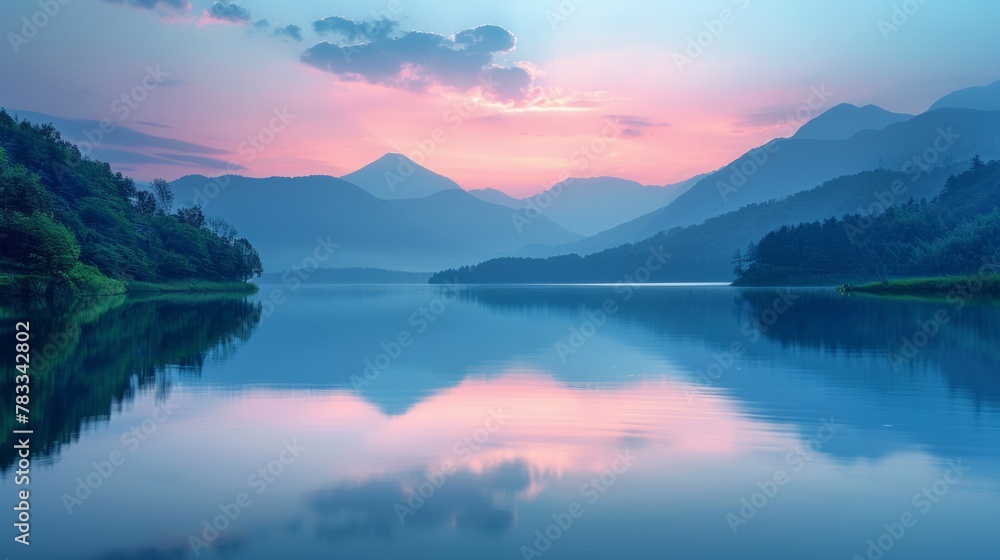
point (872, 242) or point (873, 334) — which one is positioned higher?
point (872, 242)

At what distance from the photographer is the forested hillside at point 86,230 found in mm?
72562

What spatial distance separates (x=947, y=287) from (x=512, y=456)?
88957mm

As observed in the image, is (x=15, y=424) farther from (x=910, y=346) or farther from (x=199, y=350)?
A: (x=910, y=346)

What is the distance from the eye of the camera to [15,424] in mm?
14898

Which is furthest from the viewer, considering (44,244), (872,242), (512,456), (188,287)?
(872,242)

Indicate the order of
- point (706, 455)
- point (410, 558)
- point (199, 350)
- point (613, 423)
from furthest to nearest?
point (199, 350) → point (613, 423) → point (706, 455) → point (410, 558)

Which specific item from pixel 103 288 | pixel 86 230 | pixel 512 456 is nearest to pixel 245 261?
pixel 86 230

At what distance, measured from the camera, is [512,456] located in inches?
521

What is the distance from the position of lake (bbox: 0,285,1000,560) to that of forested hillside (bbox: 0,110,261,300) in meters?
51.0

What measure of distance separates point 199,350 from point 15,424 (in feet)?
49.6

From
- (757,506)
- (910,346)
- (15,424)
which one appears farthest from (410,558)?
(910,346)

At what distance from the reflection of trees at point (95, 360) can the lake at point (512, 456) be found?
13cm

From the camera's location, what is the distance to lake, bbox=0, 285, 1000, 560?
9.27 meters

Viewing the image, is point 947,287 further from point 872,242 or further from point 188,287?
point 188,287
